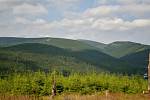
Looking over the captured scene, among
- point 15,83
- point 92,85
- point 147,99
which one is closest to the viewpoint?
point 147,99

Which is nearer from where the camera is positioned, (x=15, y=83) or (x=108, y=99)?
(x=108, y=99)

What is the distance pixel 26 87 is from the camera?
84188mm

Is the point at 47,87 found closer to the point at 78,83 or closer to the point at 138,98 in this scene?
the point at 78,83

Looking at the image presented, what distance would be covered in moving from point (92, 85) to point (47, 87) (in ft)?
81.1

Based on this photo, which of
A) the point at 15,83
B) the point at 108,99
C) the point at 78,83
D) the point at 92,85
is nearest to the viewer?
the point at 108,99

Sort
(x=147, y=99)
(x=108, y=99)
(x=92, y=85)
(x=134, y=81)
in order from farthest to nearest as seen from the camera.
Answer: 1. (x=134, y=81)
2. (x=92, y=85)
3. (x=147, y=99)
4. (x=108, y=99)

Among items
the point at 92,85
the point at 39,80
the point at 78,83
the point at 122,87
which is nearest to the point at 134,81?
the point at 122,87

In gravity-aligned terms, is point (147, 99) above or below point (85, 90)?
above

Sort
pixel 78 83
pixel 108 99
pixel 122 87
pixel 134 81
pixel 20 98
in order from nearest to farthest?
pixel 20 98, pixel 108 99, pixel 78 83, pixel 122 87, pixel 134 81

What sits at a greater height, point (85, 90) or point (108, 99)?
point (108, 99)

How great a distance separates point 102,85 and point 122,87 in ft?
25.9

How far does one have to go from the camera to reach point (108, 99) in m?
17.6

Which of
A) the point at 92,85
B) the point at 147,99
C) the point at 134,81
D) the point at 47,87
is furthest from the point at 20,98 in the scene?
the point at 134,81

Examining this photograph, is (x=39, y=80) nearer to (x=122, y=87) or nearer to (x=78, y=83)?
(x=78, y=83)
